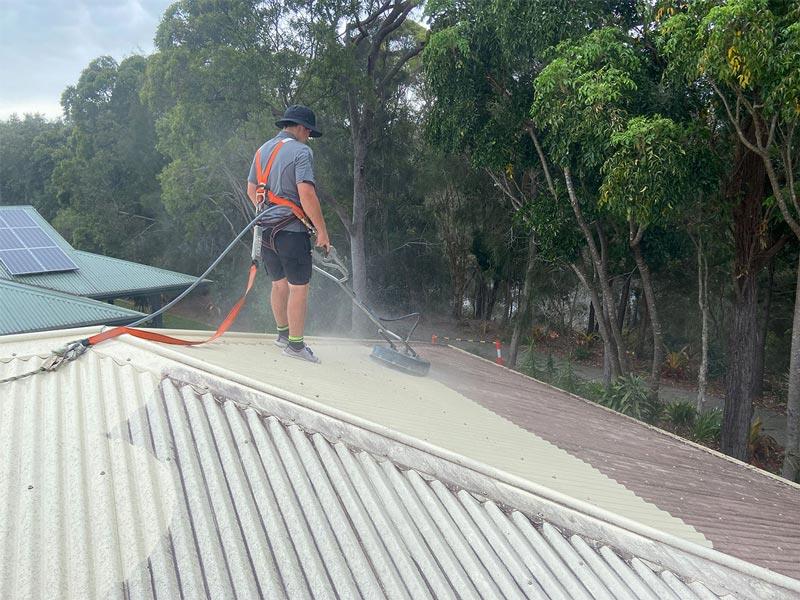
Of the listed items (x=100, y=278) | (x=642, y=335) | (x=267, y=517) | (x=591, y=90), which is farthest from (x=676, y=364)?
(x=267, y=517)

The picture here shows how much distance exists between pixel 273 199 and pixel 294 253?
0.42 m

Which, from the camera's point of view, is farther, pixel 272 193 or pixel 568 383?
pixel 568 383

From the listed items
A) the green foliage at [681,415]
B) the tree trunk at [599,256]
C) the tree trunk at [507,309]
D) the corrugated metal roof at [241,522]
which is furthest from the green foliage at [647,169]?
the tree trunk at [507,309]

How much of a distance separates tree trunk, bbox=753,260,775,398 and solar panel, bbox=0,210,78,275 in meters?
13.6

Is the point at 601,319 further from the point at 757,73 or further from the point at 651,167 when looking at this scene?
the point at 757,73

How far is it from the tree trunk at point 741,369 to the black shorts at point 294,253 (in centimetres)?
848

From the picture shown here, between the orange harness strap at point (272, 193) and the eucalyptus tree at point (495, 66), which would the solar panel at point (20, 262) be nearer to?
the eucalyptus tree at point (495, 66)

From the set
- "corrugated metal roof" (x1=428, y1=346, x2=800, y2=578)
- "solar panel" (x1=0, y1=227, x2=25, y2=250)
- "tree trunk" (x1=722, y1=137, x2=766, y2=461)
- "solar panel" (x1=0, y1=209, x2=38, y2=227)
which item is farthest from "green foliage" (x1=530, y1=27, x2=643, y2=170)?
"solar panel" (x1=0, y1=209, x2=38, y2=227)

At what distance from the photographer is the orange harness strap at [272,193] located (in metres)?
4.52

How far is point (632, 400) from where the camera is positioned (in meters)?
13.1

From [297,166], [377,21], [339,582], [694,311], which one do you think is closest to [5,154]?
[377,21]

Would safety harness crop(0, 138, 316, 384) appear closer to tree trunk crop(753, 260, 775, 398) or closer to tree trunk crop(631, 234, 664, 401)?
tree trunk crop(631, 234, 664, 401)

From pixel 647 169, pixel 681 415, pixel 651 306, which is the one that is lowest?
pixel 681 415

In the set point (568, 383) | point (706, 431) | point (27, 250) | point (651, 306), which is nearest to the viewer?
point (651, 306)
